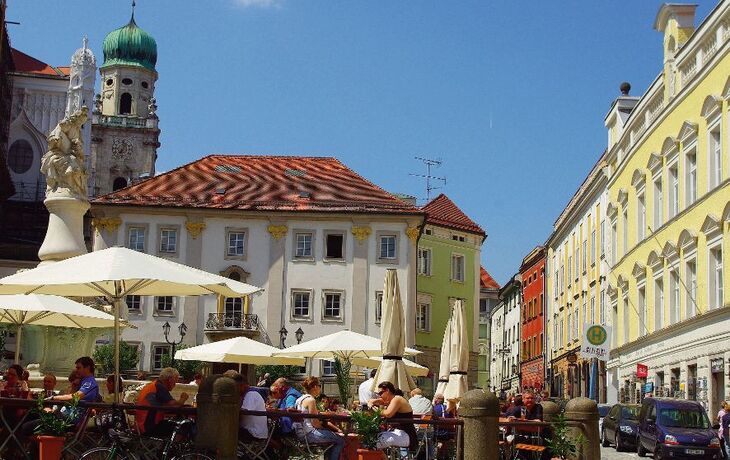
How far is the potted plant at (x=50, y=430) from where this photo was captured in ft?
38.8

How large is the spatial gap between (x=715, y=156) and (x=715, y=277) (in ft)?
11.5

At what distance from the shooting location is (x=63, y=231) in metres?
23.2

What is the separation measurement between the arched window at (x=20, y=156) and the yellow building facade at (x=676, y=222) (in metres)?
47.7

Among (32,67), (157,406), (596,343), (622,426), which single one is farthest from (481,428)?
(32,67)

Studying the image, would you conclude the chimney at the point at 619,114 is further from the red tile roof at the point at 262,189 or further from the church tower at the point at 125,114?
the church tower at the point at 125,114

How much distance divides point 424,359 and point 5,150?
33729 millimetres

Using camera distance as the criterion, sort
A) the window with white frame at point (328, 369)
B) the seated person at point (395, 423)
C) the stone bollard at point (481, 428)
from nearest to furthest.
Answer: the stone bollard at point (481, 428) < the seated person at point (395, 423) < the window with white frame at point (328, 369)

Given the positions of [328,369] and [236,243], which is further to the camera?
[236,243]

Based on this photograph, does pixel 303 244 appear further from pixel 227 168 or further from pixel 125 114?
pixel 125 114

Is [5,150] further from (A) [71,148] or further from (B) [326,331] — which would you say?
(A) [71,148]

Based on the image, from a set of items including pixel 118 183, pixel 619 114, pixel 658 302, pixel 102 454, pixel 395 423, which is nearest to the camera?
pixel 102 454

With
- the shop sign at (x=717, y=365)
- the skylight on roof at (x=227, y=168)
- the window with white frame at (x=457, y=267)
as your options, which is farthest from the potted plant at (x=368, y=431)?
the window with white frame at (x=457, y=267)

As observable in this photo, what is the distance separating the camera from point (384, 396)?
568 inches

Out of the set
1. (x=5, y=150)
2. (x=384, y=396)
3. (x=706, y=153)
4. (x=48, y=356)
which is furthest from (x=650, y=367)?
(x=5, y=150)
